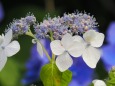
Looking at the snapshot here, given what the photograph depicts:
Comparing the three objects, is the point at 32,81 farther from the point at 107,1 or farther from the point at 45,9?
the point at 107,1

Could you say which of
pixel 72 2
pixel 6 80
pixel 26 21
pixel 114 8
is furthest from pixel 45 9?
pixel 26 21

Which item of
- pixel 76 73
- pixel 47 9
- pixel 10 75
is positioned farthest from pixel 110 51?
Answer: pixel 47 9

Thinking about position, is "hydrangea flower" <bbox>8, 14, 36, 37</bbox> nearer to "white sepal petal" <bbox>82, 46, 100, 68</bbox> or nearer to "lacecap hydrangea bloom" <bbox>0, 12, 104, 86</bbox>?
"lacecap hydrangea bloom" <bbox>0, 12, 104, 86</bbox>

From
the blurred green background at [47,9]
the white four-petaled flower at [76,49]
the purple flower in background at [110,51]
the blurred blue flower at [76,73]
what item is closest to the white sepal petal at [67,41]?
the white four-petaled flower at [76,49]

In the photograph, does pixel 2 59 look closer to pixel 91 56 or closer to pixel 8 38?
pixel 8 38

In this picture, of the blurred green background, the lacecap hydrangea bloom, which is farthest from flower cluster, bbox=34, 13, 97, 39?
the blurred green background

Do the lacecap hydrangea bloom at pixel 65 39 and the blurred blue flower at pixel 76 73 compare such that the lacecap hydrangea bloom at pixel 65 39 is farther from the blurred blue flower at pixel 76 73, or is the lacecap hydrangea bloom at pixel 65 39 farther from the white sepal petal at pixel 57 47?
the blurred blue flower at pixel 76 73
